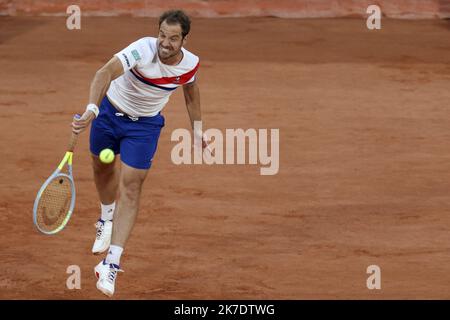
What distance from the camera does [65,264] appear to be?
8.60 m

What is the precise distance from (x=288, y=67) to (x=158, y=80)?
23.9 feet

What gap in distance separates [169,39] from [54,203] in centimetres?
143

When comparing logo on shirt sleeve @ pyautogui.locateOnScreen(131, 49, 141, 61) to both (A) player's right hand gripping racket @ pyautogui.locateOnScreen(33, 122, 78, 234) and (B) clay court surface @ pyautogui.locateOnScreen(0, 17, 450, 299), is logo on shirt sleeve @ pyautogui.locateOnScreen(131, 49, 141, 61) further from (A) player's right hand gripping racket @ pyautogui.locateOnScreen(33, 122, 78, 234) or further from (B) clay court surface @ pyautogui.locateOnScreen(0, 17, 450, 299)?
(B) clay court surface @ pyautogui.locateOnScreen(0, 17, 450, 299)

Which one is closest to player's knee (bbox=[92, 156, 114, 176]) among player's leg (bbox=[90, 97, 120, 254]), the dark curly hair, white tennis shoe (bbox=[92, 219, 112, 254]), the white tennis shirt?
player's leg (bbox=[90, 97, 120, 254])

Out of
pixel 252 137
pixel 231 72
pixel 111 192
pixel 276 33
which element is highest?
pixel 276 33

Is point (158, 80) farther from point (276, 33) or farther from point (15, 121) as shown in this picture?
point (276, 33)

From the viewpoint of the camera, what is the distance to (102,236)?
A: 8805 millimetres

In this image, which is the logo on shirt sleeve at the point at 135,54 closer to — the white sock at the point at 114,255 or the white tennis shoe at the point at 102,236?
the white sock at the point at 114,255

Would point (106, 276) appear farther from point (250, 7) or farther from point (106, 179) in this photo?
point (250, 7)

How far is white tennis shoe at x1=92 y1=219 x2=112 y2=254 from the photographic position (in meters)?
8.73

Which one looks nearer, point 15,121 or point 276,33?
point 15,121

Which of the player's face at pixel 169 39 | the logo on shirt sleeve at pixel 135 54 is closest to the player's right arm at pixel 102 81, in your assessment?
the logo on shirt sleeve at pixel 135 54

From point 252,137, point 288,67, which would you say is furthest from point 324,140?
point 288,67

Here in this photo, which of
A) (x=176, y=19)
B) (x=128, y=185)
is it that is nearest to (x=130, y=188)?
(x=128, y=185)
